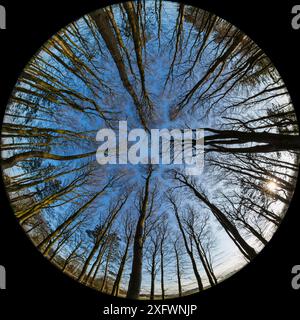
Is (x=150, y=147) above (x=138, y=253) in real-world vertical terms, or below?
above

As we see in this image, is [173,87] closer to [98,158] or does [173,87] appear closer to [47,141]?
[98,158]

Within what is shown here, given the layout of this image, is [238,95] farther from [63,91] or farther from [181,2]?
[63,91]

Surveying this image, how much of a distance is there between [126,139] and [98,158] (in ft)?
1.21

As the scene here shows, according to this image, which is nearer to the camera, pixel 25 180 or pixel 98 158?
pixel 98 158

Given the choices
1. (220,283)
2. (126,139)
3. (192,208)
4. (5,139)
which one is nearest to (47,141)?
(5,139)

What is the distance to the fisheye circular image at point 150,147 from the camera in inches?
123

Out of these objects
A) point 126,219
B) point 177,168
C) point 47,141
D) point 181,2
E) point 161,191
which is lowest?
point 126,219

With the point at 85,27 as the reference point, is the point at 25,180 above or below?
below

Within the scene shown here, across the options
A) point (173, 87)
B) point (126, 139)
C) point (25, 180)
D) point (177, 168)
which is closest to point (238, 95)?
point (173, 87)

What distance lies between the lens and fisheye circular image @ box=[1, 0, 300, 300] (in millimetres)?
3115

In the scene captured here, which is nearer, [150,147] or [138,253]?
[150,147]

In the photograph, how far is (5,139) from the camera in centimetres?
327

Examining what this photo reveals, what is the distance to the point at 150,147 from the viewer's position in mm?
3086

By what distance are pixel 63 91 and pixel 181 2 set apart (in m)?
1.62
